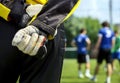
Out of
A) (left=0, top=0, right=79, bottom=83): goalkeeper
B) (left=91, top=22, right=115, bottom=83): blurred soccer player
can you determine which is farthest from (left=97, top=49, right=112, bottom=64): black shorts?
(left=0, top=0, right=79, bottom=83): goalkeeper

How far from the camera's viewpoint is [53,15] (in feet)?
7.80

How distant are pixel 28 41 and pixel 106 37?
1183cm

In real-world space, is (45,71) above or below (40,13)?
below

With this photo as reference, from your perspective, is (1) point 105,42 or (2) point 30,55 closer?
(2) point 30,55

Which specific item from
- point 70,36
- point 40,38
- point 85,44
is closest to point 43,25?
point 40,38

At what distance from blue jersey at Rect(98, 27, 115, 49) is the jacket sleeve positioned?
1133cm

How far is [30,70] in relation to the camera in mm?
2453

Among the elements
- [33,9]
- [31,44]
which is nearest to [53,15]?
[33,9]

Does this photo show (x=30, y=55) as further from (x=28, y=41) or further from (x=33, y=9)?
(x=33, y=9)

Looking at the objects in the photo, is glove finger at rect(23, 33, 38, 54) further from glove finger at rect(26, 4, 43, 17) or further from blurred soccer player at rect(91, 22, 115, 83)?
blurred soccer player at rect(91, 22, 115, 83)

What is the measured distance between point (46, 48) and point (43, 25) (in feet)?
0.46

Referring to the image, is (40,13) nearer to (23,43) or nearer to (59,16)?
(59,16)

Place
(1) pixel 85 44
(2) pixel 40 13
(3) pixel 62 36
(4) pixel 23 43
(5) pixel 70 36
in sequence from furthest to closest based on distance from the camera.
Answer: (5) pixel 70 36 < (1) pixel 85 44 < (3) pixel 62 36 < (2) pixel 40 13 < (4) pixel 23 43

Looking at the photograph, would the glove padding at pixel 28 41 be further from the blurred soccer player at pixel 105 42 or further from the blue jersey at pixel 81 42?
the blue jersey at pixel 81 42
